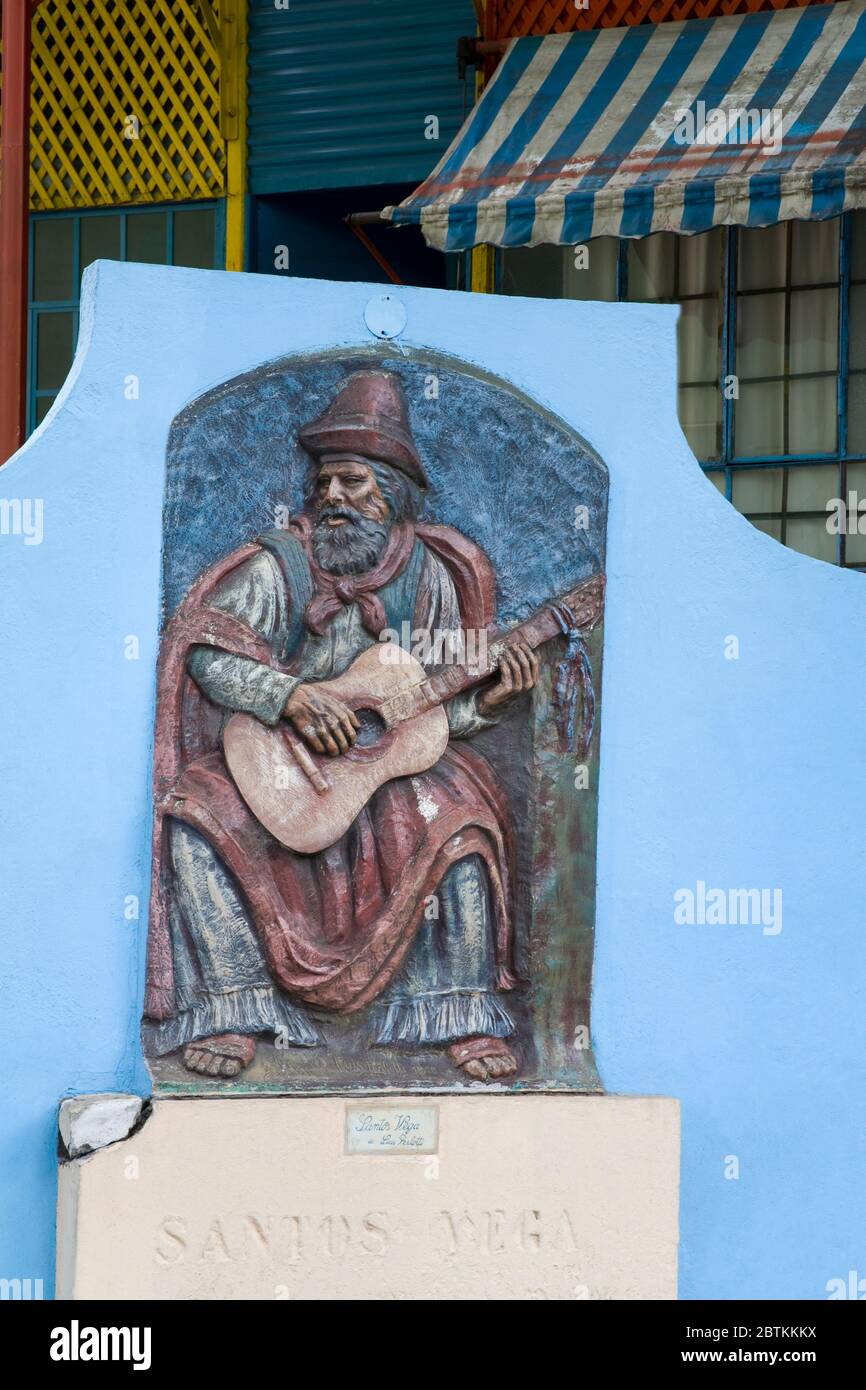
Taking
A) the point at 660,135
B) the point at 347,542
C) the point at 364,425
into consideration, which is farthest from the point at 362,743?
the point at 660,135

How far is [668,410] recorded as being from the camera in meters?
7.57

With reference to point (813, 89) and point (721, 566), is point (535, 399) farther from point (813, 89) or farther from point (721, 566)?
point (813, 89)

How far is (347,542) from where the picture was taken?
23.8 feet

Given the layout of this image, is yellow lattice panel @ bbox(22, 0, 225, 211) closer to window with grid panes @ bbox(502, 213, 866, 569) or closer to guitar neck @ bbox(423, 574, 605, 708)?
window with grid panes @ bbox(502, 213, 866, 569)

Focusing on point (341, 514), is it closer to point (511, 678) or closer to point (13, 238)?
point (511, 678)

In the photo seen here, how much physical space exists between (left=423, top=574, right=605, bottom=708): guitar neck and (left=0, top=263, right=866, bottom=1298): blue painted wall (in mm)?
80

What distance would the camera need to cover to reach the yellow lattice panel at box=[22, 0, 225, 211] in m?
11.1

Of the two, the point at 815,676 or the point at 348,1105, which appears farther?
the point at 815,676

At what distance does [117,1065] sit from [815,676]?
8.95 ft

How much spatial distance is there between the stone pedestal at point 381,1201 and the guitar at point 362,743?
36.0 inches

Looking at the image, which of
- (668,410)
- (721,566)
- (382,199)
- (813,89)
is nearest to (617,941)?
(721,566)

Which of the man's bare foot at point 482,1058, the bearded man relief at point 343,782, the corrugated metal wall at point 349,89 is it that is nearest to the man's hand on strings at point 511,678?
the bearded man relief at point 343,782

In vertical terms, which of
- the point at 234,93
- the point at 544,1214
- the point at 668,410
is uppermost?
the point at 234,93

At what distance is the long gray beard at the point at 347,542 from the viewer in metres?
7.25
